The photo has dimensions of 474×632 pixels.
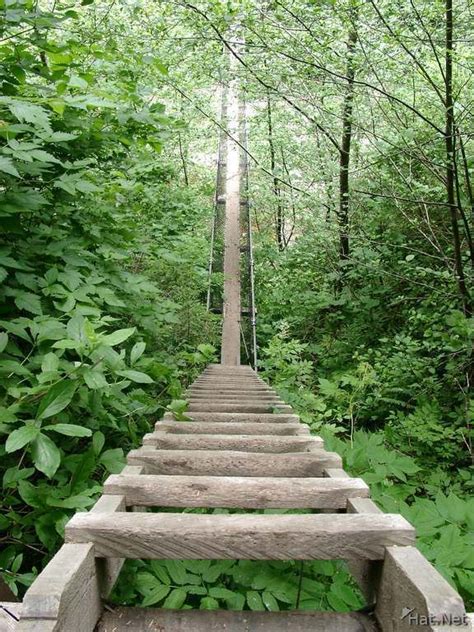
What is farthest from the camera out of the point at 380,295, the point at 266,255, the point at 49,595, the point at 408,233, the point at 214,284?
the point at 266,255

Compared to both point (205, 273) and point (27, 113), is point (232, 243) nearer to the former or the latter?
point (205, 273)

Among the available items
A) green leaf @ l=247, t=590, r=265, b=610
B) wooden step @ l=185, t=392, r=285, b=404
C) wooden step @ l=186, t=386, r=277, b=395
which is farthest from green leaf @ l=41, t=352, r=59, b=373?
wooden step @ l=186, t=386, r=277, b=395

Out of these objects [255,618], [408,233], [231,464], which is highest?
[408,233]

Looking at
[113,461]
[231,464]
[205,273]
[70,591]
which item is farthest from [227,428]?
[205,273]

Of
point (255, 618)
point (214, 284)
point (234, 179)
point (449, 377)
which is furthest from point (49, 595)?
point (234, 179)

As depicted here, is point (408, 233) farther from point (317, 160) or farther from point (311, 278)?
point (311, 278)

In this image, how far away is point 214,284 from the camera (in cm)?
715

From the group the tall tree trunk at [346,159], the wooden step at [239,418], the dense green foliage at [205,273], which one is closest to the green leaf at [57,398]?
the dense green foliage at [205,273]

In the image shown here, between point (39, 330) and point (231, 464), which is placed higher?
point (39, 330)

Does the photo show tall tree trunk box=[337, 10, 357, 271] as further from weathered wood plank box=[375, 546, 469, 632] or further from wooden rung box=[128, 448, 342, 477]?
weathered wood plank box=[375, 546, 469, 632]

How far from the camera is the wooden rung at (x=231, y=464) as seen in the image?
1427 millimetres

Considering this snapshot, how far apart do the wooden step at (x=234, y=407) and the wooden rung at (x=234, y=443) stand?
67cm

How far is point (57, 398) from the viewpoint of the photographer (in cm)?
106

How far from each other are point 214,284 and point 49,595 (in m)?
6.52
